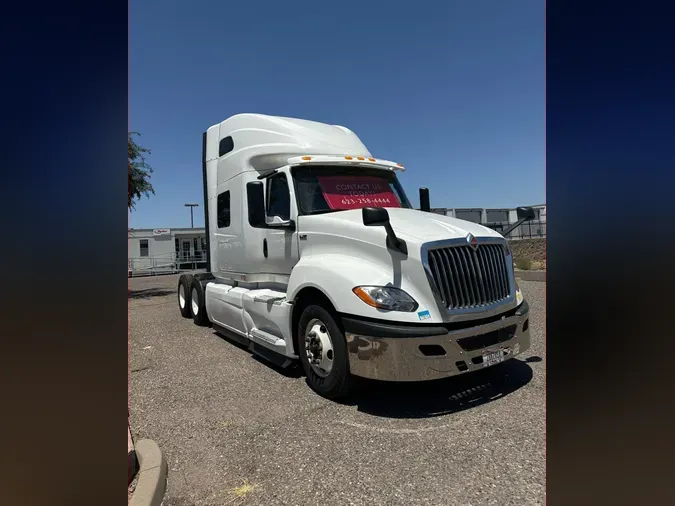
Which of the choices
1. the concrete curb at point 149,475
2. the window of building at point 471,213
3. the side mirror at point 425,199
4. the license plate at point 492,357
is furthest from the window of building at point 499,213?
the concrete curb at point 149,475

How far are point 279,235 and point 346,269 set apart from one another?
1709mm

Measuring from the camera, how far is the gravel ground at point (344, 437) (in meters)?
2.49

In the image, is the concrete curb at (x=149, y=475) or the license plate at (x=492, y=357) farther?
the license plate at (x=492, y=357)

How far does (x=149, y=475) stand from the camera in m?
2.55

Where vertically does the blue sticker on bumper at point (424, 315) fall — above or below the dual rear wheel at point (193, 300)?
above

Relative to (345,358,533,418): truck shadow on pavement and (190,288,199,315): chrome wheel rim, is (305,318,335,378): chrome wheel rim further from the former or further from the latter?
(190,288,199,315): chrome wheel rim

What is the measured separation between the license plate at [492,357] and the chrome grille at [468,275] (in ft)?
1.56

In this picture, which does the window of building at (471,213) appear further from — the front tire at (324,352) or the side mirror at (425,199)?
the front tire at (324,352)

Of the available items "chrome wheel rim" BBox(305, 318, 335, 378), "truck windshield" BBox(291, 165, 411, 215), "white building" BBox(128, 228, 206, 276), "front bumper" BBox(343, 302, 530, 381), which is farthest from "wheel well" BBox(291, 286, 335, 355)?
"white building" BBox(128, 228, 206, 276)

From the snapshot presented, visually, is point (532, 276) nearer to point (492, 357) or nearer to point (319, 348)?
point (492, 357)
